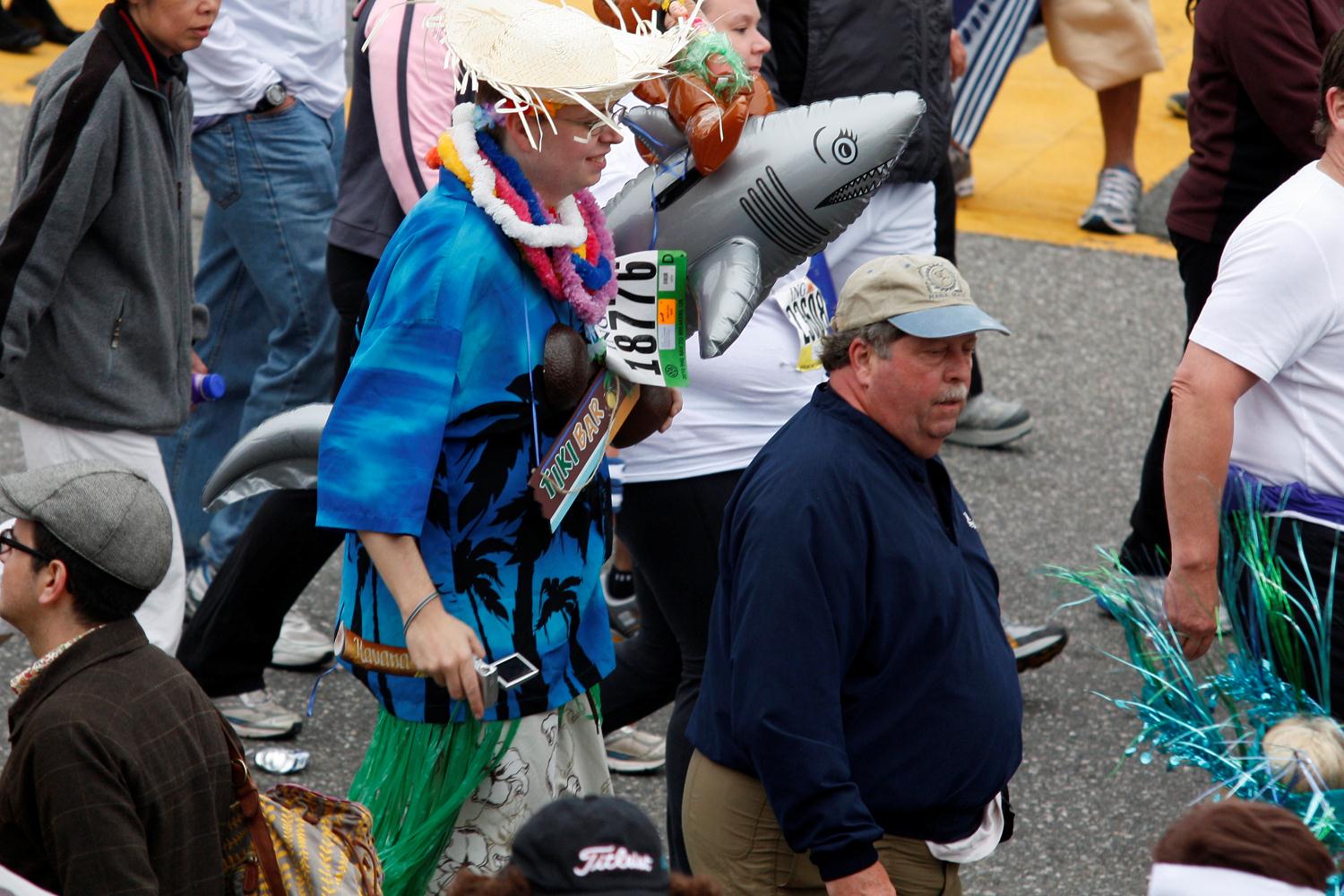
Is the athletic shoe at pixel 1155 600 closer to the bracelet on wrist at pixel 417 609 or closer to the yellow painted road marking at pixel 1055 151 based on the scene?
the bracelet on wrist at pixel 417 609

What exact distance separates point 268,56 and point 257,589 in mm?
1475

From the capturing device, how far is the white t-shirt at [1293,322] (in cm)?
303

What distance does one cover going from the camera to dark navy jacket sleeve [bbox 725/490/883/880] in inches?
98.2

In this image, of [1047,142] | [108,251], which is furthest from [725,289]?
[1047,142]

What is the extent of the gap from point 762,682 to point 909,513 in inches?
13.3

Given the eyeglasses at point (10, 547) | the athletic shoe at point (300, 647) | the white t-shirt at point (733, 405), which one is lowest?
the athletic shoe at point (300, 647)

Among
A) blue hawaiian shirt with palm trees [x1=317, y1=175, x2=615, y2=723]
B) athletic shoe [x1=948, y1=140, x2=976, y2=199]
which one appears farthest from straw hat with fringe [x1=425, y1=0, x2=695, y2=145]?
athletic shoe [x1=948, y1=140, x2=976, y2=199]

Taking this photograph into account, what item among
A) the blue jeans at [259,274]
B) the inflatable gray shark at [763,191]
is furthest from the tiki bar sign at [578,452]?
the blue jeans at [259,274]

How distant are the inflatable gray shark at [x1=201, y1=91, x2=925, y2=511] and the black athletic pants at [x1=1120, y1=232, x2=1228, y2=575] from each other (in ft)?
4.93

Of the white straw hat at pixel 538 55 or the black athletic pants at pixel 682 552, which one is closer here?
the white straw hat at pixel 538 55

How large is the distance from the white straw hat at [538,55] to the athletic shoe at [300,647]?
2.10 metres

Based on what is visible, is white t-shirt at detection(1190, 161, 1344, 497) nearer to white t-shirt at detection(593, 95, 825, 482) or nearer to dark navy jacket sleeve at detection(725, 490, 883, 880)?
white t-shirt at detection(593, 95, 825, 482)

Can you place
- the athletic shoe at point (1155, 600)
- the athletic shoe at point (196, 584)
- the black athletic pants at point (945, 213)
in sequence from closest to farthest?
the athletic shoe at point (1155, 600) < the athletic shoe at point (196, 584) < the black athletic pants at point (945, 213)

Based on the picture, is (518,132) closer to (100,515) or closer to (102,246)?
(100,515)
